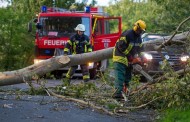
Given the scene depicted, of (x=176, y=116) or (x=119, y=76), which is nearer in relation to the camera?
(x=176, y=116)

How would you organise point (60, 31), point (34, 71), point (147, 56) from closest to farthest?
point (34, 71) < point (147, 56) < point (60, 31)

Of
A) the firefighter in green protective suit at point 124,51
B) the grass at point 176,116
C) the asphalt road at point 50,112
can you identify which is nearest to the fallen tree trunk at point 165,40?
the firefighter in green protective suit at point 124,51

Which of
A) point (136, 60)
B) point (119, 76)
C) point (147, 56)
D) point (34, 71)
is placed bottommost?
point (147, 56)

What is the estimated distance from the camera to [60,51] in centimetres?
1561

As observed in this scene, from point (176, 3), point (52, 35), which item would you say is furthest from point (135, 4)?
point (52, 35)

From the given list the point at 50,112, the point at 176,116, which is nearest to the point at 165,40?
the point at 176,116

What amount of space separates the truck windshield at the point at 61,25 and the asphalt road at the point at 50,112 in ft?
22.4

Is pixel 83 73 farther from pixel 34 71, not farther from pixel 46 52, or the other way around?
pixel 46 52

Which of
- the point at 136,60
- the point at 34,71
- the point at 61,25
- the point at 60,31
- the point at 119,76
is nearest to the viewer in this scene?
the point at 34,71

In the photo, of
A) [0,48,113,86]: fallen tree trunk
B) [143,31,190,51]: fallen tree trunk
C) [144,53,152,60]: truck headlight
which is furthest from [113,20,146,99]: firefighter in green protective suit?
[144,53,152,60]: truck headlight

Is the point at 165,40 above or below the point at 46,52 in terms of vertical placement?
above

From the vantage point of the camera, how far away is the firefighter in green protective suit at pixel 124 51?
9273mm

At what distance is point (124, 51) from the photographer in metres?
9.34

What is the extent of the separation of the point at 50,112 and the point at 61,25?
8.42 meters
